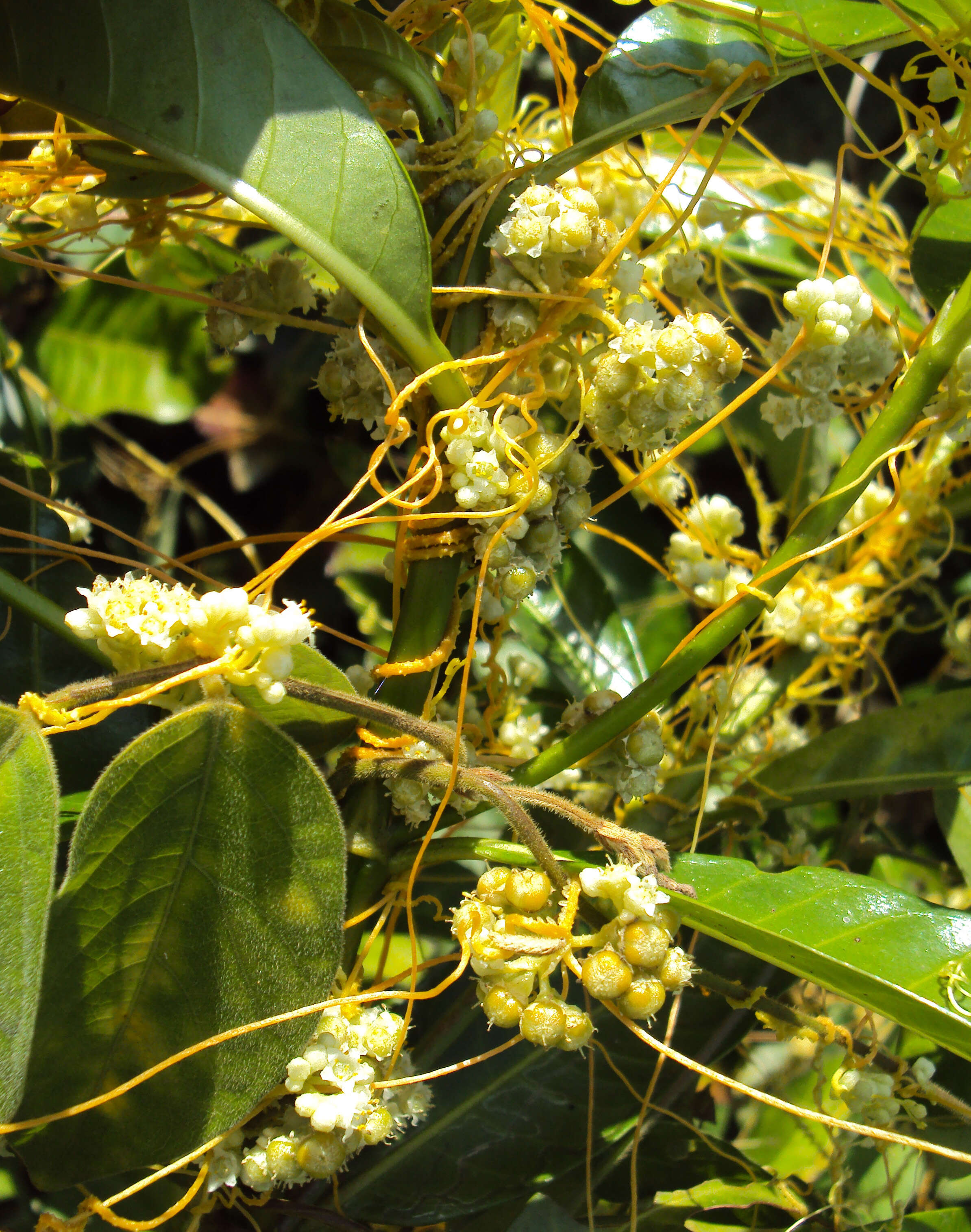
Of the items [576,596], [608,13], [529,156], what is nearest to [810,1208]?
[576,596]

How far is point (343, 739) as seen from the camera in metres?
0.70

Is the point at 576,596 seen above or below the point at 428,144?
below

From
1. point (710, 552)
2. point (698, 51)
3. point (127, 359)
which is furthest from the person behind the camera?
point (127, 359)

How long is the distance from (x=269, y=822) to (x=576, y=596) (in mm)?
583

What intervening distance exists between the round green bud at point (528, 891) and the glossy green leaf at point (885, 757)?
1.29 ft

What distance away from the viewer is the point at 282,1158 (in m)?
0.63

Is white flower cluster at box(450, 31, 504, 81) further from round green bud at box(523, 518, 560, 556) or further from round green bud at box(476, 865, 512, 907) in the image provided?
round green bud at box(476, 865, 512, 907)

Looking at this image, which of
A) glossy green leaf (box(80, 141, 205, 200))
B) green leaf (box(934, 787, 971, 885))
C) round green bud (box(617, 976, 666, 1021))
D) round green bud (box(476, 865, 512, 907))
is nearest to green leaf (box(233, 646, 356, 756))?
round green bud (box(476, 865, 512, 907))

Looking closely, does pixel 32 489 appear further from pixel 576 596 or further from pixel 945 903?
pixel 945 903

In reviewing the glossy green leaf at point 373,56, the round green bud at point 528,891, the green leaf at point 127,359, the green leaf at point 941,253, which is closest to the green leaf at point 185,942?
the round green bud at point 528,891

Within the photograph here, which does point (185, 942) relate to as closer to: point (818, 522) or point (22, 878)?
point (22, 878)

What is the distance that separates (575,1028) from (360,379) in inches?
18.0

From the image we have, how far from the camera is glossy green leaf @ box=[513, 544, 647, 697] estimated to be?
1079 mm

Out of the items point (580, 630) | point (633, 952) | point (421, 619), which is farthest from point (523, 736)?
point (633, 952)
